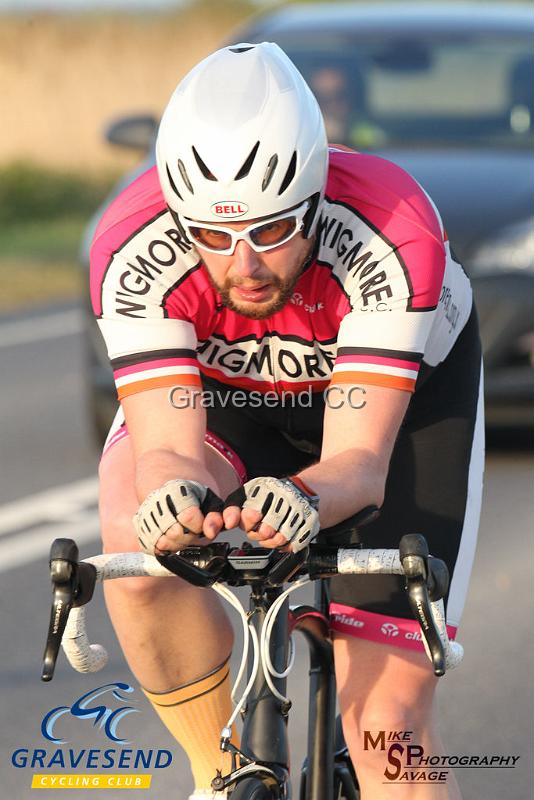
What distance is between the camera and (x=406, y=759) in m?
3.75

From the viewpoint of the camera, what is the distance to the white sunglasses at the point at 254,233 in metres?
3.50

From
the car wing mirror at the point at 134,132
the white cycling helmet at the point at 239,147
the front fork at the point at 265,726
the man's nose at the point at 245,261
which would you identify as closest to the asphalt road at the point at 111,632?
the front fork at the point at 265,726

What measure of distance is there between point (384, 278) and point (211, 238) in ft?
1.30

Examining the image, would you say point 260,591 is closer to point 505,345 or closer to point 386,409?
point 386,409

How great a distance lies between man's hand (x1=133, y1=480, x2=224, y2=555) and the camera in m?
3.14

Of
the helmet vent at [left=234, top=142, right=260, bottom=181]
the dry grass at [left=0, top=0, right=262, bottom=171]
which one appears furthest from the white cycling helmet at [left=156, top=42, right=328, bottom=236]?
the dry grass at [left=0, top=0, right=262, bottom=171]

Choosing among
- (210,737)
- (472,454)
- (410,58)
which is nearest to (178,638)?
(210,737)

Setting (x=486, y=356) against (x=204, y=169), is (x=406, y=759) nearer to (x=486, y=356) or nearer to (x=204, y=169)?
(x=204, y=169)

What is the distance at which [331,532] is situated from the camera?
11.1ft

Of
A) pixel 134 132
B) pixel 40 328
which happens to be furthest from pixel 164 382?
pixel 40 328

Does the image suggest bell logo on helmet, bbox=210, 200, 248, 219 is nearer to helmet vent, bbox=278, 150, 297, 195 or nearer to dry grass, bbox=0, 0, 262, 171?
helmet vent, bbox=278, 150, 297, 195

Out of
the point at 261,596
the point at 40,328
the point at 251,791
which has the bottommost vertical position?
the point at 40,328

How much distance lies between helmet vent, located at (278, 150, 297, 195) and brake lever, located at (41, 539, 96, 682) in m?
0.85

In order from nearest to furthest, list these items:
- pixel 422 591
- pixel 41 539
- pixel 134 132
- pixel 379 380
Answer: pixel 422 591, pixel 379 380, pixel 41 539, pixel 134 132
